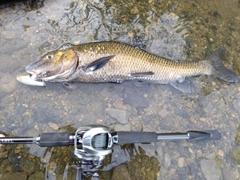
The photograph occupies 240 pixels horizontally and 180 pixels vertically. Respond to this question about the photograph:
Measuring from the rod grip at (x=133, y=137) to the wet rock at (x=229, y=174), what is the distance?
4.10ft

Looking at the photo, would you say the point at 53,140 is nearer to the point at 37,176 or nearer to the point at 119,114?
the point at 37,176

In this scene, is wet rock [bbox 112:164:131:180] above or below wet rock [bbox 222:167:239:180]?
above

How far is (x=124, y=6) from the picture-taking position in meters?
4.12

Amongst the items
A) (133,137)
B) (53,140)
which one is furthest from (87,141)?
(133,137)

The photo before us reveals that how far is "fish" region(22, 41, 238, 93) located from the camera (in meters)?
3.14

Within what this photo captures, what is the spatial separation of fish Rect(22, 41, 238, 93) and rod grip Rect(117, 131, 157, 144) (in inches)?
32.6

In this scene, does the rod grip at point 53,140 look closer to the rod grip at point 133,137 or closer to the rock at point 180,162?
the rod grip at point 133,137

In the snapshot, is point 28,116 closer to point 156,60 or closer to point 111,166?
point 111,166

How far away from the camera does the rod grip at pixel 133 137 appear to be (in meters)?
2.61

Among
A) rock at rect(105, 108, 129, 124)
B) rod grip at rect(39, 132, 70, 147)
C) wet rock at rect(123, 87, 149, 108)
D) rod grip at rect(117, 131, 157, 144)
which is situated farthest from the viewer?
wet rock at rect(123, 87, 149, 108)

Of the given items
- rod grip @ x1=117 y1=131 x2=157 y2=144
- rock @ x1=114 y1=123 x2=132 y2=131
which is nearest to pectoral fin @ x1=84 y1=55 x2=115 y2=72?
rock @ x1=114 y1=123 x2=132 y2=131

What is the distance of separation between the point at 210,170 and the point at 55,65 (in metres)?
2.33

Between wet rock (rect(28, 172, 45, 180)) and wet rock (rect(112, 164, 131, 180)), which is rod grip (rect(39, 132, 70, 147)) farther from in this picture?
wet rock (rect(112, 164, 131, 180))

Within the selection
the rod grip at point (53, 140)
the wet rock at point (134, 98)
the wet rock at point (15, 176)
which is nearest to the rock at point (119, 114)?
the wet rock at point (134, 98)
